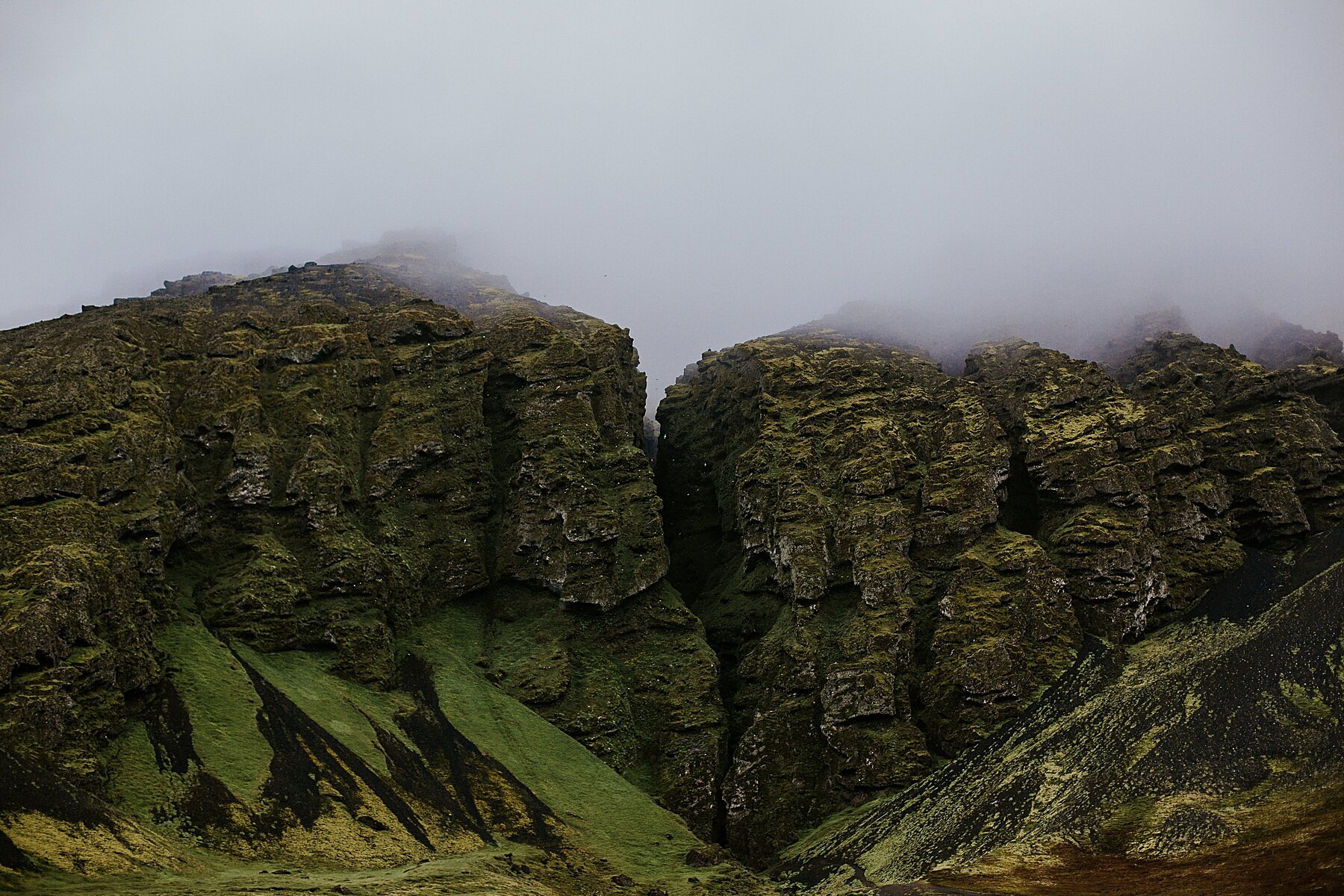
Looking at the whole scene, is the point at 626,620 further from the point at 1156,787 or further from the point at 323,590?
the point at 1156,787

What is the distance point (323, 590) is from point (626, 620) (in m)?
48.1

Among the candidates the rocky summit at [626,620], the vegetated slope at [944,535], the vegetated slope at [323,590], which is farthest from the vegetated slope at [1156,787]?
the vegetated slope at [323,590]

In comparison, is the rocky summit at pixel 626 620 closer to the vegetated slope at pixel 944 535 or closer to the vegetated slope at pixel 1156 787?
the vegetated slope at pixel 1156 787

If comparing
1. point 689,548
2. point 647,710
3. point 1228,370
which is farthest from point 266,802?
point 1228,370

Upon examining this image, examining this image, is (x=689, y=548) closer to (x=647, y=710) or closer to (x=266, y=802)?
(x=647, y=710)

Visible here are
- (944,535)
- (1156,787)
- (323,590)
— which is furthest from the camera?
(944,535)

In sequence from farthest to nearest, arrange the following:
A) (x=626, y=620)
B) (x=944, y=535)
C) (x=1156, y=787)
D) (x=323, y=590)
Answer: (x=944, y=535) < (x=626, y=620) < (x=323, y=590) < (x=1156, y=787)

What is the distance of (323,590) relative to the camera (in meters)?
127

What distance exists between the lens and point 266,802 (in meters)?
84.2

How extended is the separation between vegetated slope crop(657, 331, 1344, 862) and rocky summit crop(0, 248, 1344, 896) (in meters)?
0.69

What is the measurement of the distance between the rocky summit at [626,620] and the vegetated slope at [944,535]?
69cm

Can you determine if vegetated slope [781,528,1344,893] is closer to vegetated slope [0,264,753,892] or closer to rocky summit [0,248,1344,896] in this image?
rocky summit [0,248,1344,896]

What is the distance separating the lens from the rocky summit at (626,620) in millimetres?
84188

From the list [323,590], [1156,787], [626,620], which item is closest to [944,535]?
[626,620]
